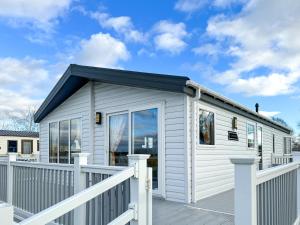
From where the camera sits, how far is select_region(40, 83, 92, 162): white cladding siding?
341 inches

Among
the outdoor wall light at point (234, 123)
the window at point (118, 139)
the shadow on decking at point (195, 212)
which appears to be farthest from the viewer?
the outdoor wall light at point (234, 123)

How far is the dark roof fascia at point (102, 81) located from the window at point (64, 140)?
29.8 inches

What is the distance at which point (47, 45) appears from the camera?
14188 mm

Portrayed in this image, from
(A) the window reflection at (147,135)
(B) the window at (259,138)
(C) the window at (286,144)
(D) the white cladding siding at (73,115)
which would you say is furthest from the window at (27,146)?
(A) the window reflection at (147,135)

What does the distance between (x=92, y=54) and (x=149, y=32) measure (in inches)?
120

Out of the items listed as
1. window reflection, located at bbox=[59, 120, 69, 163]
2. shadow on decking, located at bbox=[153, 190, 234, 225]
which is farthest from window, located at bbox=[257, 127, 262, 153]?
window reflection, located at bbox=[59, 120, 69, 163]

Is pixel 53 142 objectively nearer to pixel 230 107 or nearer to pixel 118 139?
pixel 118 139

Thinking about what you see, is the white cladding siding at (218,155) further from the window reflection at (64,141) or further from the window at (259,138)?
the window reflection at (64,141)

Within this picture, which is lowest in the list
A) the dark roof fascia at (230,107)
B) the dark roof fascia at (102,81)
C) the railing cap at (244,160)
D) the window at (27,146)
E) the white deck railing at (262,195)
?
the window at (27,146)

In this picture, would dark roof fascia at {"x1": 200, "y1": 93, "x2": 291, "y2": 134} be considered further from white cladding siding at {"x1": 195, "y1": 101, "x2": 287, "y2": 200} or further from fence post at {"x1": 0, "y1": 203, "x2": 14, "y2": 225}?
fence post at {"x1": 0, "y1": 203, "x2": 14, "y2": 225}

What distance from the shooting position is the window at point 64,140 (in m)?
9.16

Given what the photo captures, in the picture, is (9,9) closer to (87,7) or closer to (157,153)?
(87,7)

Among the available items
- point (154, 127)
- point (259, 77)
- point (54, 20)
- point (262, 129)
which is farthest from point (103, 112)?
point (259, 77)

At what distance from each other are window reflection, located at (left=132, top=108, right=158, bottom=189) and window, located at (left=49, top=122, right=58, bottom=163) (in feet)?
13.5
